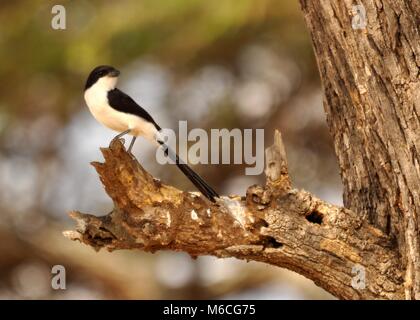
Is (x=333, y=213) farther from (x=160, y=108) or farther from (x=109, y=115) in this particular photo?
(x=160, y=108)

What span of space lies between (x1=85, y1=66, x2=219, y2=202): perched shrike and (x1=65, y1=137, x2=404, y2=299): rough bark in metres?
0.58

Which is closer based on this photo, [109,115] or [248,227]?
[248,227]

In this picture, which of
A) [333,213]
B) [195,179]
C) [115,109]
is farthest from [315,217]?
[115,109]

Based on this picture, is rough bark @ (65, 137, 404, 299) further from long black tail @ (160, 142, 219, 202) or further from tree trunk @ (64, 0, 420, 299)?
long black tail @ (160, 142, 219, 202)

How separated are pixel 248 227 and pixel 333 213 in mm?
292

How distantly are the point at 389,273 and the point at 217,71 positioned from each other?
16.9 ft

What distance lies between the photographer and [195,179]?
3699 mm

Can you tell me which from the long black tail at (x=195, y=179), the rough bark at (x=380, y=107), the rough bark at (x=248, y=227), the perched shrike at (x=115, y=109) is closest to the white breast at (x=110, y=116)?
the perched shrike at (x=115, y=109)

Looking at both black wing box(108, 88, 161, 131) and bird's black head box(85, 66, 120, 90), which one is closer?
black wing box(108, 88, 161, 131)

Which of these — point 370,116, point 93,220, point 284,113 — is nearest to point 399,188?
point 370,116

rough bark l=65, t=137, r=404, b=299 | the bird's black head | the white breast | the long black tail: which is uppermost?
the bird's black head

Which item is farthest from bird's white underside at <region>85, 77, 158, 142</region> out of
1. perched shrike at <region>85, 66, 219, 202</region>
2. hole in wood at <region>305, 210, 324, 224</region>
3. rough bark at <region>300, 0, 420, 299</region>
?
hole in wood at <region>305, 210, 324, 224</region>

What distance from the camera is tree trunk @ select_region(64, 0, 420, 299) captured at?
10.4 ft

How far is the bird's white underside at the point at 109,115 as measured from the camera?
152 inches
